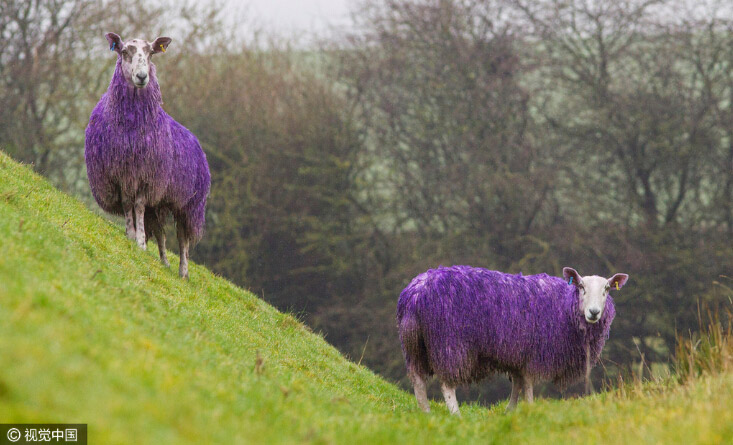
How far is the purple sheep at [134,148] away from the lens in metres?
9.93

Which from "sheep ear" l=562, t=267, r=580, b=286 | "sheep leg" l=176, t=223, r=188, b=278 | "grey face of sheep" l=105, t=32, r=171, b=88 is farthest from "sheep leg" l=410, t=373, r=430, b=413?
"grey face of sheep" l=105, t=32, r=171, b=88

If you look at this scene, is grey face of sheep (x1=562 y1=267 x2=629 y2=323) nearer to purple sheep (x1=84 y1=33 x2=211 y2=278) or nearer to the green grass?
the green grass

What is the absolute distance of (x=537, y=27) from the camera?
25.7 m

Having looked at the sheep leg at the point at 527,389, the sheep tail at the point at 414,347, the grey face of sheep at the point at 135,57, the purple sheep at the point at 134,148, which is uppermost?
the grey face of sheep at the point at 135,57

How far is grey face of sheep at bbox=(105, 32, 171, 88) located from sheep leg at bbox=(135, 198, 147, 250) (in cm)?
159

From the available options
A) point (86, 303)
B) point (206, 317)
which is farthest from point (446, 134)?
point (86, 303)

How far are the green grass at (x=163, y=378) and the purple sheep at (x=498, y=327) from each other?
0.88 meters

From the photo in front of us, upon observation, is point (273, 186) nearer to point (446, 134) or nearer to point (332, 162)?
point (332, 162)

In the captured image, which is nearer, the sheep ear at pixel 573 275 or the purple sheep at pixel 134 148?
the sheep ear at pixel 573 275

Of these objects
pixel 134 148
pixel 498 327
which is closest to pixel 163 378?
pixel 498 327

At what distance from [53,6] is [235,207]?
922 centimetres

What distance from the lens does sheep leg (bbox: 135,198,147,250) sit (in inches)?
403

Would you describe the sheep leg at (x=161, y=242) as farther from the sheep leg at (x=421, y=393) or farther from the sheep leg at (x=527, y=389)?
the sheep leg at (x=527, y=389)

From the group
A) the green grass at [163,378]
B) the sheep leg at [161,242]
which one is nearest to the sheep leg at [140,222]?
the green grass at [163,378]
